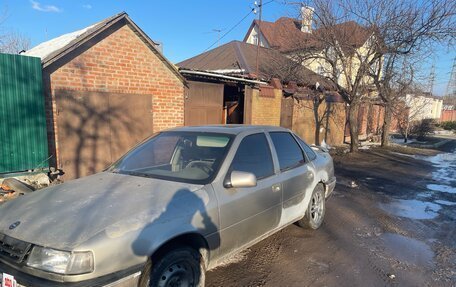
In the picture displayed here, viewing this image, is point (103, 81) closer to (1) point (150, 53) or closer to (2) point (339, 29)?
(1) point (150, 53)

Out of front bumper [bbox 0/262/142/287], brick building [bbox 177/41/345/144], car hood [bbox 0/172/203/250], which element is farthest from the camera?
brick building [bbox 177/41/345/144]

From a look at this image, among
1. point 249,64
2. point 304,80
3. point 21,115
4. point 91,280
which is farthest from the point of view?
point 249,64

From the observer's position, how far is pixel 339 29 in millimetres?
12055

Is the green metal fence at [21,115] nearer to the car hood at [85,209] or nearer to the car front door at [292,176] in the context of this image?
the car hood at [85,209]

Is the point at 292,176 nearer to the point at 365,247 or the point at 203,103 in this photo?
the point at 365,247

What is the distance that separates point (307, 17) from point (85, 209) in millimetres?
12473

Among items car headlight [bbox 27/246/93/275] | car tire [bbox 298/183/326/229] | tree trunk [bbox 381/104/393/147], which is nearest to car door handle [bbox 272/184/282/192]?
car tire [bbox 298/183/326/229]

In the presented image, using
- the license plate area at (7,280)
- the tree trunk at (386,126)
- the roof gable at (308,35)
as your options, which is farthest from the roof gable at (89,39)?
the tree trunk at (386,126)

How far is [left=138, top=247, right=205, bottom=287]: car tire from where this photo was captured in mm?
2338

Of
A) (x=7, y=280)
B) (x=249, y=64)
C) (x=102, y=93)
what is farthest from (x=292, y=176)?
(x=249, y=64)

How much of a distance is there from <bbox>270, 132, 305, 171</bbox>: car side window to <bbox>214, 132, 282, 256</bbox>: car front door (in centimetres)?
24

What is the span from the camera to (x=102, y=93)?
668cm

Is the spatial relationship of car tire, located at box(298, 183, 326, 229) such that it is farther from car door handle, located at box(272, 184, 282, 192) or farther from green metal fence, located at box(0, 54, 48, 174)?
green metal fence, located at box(0, 54, 48, 174)

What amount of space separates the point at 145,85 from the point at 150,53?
78cm
